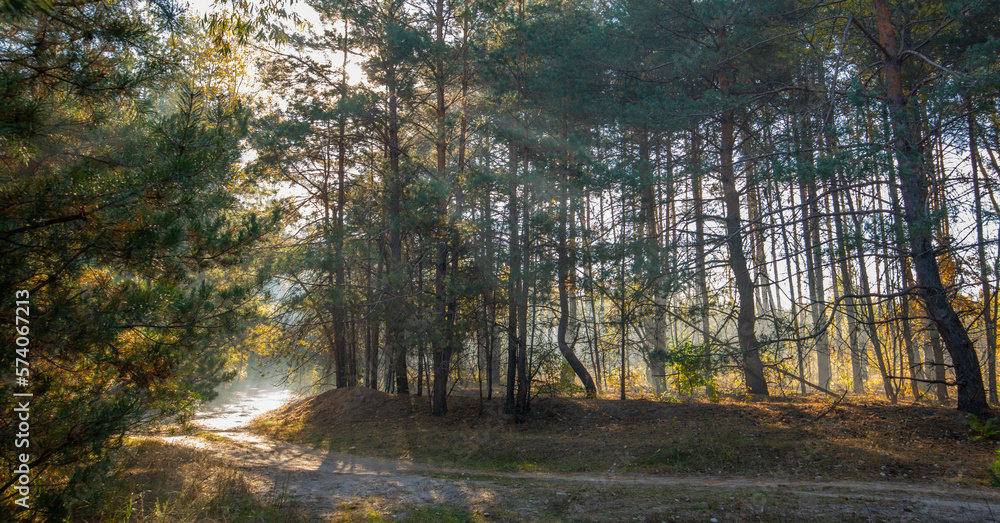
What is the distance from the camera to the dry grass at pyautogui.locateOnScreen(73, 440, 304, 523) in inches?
194

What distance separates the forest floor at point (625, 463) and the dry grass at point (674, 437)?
4 cm

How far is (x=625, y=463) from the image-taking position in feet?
31.1

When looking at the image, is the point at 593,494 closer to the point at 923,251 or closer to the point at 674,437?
the point at 674,437

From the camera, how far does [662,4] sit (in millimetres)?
12797

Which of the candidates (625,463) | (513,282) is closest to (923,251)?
(625,463)

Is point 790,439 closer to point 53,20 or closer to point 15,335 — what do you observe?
point 15,335

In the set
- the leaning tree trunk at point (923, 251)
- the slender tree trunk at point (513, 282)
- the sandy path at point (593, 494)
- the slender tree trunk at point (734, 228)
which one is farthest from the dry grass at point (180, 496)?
the slender tree trunk at point (734, 228)

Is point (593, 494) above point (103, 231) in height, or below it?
below

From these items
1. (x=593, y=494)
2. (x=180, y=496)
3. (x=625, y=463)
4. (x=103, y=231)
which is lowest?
(x=625, y=463)

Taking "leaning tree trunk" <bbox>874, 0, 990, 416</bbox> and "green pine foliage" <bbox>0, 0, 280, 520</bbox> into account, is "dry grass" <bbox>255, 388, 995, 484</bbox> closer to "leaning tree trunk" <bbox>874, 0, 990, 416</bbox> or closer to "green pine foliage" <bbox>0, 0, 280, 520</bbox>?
"leaning tree trunk" <bbox>874, 0, 990, 416</bbox>

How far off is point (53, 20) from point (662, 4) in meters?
12.4

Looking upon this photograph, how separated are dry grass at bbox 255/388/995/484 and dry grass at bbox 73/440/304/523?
159 inches

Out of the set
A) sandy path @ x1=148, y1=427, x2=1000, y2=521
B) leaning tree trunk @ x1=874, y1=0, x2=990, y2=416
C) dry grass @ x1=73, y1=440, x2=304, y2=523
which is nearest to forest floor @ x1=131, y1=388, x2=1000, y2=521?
sandy path @ x1=148, y1=427, x2=1000, y2=521

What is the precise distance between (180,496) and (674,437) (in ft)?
27.7
